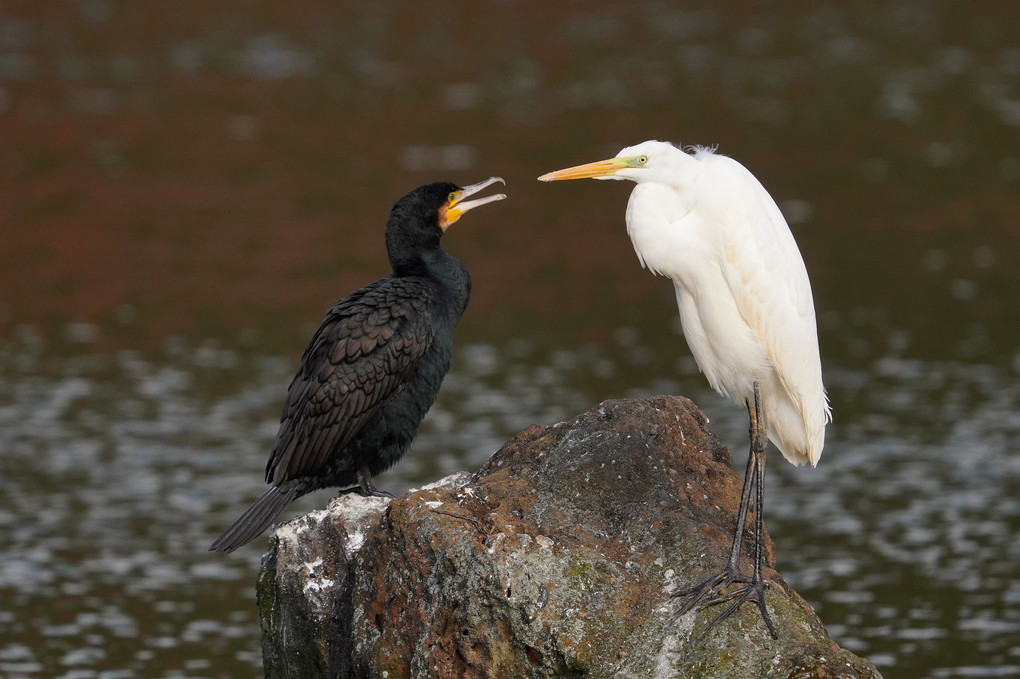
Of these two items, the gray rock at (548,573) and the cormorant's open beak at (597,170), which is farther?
the cormorant's open beak at (597,170)

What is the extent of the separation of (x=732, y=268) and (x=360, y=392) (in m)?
2.32

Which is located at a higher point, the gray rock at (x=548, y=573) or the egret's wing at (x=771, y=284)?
the egret's wing at (x=771, y=284)

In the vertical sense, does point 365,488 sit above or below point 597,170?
below

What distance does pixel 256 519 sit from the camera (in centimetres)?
830

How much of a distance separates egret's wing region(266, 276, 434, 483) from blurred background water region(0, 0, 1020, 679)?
2.87 metres

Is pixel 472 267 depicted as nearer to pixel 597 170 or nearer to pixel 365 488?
pixel 365 488

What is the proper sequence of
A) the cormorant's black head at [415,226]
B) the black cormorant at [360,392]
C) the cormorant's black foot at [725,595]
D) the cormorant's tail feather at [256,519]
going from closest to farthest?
1. the cormorant's black foot at [725,595]
2. the cormorant's tail feather at [256,519]
3. the black cormorant at [360,392]
4. the cormorant's black head at [415,226]

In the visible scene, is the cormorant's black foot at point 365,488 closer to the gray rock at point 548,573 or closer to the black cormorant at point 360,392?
the black cormorant at point 360,392

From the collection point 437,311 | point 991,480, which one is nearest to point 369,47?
point 991,480

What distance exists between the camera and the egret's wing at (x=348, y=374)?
847cm

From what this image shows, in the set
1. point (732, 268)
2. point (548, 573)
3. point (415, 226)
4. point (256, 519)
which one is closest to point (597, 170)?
point (732, 268)

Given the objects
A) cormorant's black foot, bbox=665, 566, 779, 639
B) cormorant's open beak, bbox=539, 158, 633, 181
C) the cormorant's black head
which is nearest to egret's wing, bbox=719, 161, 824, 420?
cormorant's open beak, bbox=539, 158, 633, 181

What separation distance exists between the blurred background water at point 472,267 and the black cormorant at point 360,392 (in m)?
2.72

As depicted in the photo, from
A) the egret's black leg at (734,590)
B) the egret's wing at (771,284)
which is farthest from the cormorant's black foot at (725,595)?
the egret's wing at (771,284)
